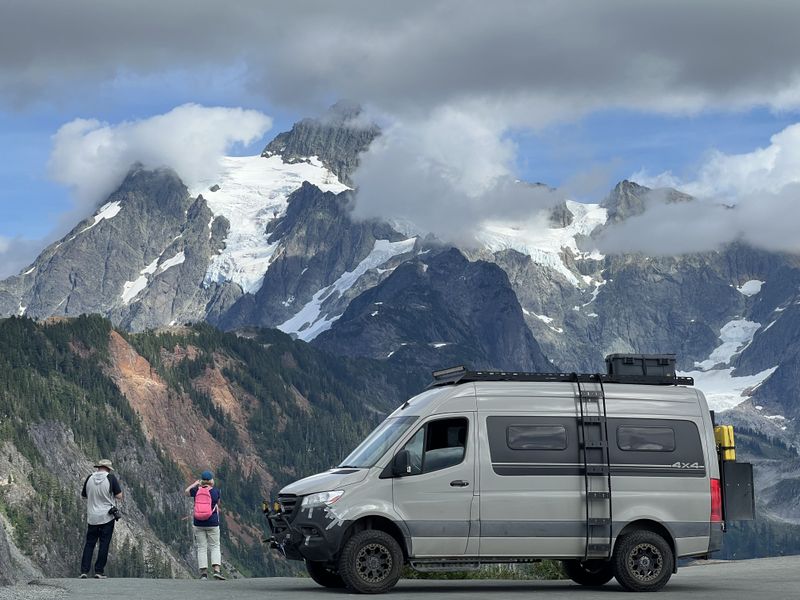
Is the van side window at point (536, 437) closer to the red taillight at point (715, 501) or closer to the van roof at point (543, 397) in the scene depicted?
the van roof at point (543, 397)

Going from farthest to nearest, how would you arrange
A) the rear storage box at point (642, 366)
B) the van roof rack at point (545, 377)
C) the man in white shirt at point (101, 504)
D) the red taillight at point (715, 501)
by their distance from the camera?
1. the man in white shirt at point (101, 504)
2. the rear storage box at point (642, 366)
3. the red taillight at point (715, 501)
4. the van roof rack at point (545, 377)

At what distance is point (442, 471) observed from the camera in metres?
29.8

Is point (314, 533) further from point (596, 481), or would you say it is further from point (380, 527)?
point (596, 481)

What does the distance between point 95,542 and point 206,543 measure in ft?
9.62

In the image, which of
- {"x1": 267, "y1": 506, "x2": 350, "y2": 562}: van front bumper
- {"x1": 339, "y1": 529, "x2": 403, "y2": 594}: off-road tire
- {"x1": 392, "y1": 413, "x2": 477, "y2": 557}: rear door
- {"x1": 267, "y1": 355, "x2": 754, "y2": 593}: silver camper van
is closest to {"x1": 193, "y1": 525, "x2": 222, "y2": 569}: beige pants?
{"x1": 267, "y1": 355, "x2": 754, "y2": 593}: silver camper van

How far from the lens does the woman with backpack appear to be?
118 ft

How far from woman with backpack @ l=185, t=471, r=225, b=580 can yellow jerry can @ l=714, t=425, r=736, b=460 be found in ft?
41.2

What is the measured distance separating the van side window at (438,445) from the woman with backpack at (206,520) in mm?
7725

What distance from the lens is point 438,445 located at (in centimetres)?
3005

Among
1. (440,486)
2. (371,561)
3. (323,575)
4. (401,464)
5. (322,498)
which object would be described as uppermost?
(401,464)

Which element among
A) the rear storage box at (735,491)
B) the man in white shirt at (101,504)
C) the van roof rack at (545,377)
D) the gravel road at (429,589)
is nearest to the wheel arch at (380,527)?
the gravel road at (429,589)

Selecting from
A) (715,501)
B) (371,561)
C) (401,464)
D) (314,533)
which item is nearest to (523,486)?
(401,464)

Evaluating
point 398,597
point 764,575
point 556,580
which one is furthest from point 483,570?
point 398,597

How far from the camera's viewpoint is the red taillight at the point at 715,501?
31078mm
